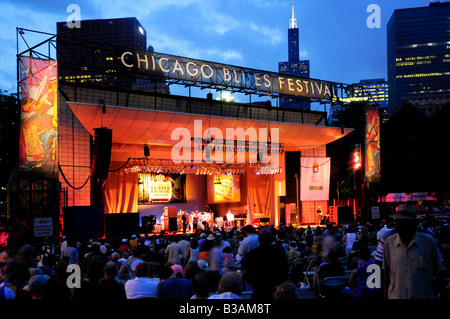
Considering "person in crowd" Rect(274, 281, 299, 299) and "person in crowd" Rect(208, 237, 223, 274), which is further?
"person in crowd" Rect(208, 237, 223, 274)

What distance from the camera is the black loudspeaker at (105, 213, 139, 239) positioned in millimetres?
19906

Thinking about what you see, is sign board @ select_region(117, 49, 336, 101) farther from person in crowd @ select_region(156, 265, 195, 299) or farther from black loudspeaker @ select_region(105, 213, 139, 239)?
person in crowd @ select_region(156, 265, 195, 299)

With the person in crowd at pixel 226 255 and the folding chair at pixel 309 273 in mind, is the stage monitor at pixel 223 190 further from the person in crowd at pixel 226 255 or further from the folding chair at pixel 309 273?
the folding chair at pixel 309 273

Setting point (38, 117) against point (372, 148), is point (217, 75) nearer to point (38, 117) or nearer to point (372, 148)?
point (38, 117)

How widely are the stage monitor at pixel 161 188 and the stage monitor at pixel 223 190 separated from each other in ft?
6.36

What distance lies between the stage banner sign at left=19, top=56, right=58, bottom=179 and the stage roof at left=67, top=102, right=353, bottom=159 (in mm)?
2400

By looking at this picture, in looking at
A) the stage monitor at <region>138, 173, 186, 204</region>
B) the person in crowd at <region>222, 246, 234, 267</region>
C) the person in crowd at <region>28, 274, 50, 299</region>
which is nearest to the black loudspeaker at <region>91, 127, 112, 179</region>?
the stage monitor at <region>138, 173, 186, 204</region>

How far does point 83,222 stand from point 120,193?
744cm

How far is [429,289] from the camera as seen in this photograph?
134 inches

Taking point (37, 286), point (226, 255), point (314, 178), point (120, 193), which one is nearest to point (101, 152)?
point (120, 193)
